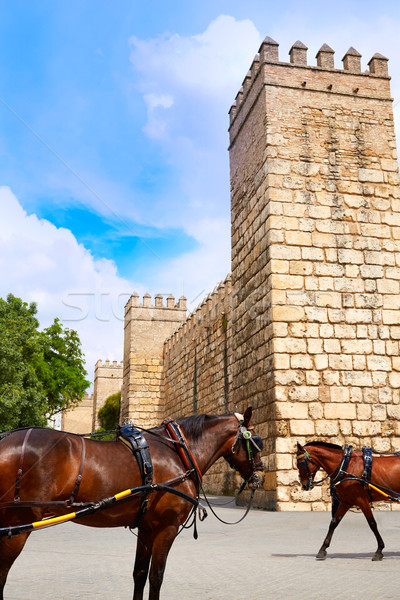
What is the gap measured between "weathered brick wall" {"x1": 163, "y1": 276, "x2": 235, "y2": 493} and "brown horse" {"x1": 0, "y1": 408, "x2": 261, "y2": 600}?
12.6 metres

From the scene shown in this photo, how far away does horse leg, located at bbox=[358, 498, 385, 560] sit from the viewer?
18.6ft

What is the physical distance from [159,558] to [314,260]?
27.1ft

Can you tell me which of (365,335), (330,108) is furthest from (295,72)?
(365,335)

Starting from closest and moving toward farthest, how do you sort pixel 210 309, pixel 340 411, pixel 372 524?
pixel 372 524, pixel 340 411, pixel 210 309

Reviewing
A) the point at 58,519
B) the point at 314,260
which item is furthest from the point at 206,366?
the point at 58,519

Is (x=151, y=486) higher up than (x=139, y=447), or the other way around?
(x=139, y=447)

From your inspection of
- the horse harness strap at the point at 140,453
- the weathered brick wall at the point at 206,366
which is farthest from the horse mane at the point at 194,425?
the weathered brick wall at the point at 206,366

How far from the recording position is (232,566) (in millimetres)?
5418

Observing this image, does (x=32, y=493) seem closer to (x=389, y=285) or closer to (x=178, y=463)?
(x=178, y=463)

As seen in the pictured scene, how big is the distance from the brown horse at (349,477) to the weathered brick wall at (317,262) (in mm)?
3652

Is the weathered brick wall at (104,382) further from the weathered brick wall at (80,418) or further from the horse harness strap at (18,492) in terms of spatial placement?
the horse harness strap at (18,492)

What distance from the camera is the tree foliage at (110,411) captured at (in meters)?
37.9

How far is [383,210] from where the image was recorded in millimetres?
11672

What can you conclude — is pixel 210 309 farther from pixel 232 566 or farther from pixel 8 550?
pixel 8 550
